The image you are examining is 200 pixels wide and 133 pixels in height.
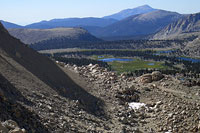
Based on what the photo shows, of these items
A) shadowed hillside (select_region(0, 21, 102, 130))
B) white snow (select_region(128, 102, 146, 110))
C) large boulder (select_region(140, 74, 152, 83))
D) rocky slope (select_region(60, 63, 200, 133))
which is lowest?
white snow (select_region(128, 102, 146, 110))

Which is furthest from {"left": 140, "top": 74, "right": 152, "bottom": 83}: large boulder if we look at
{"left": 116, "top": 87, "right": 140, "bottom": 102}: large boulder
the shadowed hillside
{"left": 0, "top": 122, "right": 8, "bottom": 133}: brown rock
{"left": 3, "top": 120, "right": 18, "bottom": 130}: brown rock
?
{"left": 0, "top": 122, "right": 8, "bottom": 133}: brown rock

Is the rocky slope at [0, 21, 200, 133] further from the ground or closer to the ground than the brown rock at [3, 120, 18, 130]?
closer to the ground

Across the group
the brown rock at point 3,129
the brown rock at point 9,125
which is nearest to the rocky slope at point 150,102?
the brown rock at point 9,125

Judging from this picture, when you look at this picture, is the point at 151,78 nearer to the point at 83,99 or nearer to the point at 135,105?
the point at 135,105

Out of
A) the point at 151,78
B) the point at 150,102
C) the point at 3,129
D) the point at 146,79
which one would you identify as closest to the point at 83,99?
the point at 150,102

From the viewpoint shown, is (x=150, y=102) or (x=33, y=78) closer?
(x=33, y=78)

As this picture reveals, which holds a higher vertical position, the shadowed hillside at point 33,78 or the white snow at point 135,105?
the shadowed hillside at point 33,78

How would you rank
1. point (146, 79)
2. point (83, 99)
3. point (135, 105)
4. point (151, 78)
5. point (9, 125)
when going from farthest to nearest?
A: point (151, 78) < point (146, 79) < point (135, 105) < point (83, 99) < point (9, 125)

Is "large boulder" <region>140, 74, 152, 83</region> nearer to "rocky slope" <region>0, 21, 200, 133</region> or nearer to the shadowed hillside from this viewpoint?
"rocky slope" <region>0, 21, 200, 133</region>

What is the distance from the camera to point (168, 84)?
3962cm

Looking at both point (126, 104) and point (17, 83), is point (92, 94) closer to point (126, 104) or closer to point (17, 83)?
point (126, 104)

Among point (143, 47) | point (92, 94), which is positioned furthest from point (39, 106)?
point (143, 47)

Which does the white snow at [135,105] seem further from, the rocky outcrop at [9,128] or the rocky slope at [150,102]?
the rocky outcrop at [9,128]

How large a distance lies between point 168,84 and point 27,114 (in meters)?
26.5
